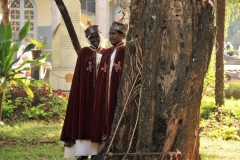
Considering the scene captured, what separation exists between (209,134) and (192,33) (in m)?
4.61

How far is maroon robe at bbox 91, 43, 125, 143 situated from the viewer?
541cm

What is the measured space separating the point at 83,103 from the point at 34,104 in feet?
15.8

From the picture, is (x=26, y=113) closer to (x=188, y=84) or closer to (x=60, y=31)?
(x=60, y=31)

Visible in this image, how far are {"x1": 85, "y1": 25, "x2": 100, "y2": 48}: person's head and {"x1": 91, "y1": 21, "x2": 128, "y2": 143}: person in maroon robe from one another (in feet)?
0.98

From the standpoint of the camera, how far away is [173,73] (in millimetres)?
4293

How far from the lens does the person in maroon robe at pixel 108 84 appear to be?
5402 millimetres

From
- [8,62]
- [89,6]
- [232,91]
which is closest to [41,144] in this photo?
[8,62]

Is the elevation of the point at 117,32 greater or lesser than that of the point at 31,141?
greater

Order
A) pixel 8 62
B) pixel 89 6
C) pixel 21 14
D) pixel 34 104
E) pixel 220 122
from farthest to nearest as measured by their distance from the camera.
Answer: pixel 89 6 → pixel 21 14 → pixel 34 104 → pixel 220 122 → pixel 8 62

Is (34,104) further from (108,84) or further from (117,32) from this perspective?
(117,32)

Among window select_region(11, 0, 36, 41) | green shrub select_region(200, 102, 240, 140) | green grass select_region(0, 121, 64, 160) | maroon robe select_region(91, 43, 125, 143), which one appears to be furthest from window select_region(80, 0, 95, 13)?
maroon robe select_region(91, 43, 125, 143)

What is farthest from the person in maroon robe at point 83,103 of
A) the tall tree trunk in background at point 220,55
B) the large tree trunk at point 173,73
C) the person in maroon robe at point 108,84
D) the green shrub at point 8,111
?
the tall tree trunk in background at point 220,55

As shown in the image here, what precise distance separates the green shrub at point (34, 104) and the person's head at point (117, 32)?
4368mm

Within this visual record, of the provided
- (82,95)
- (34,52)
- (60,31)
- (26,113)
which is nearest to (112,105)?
(82,95)
